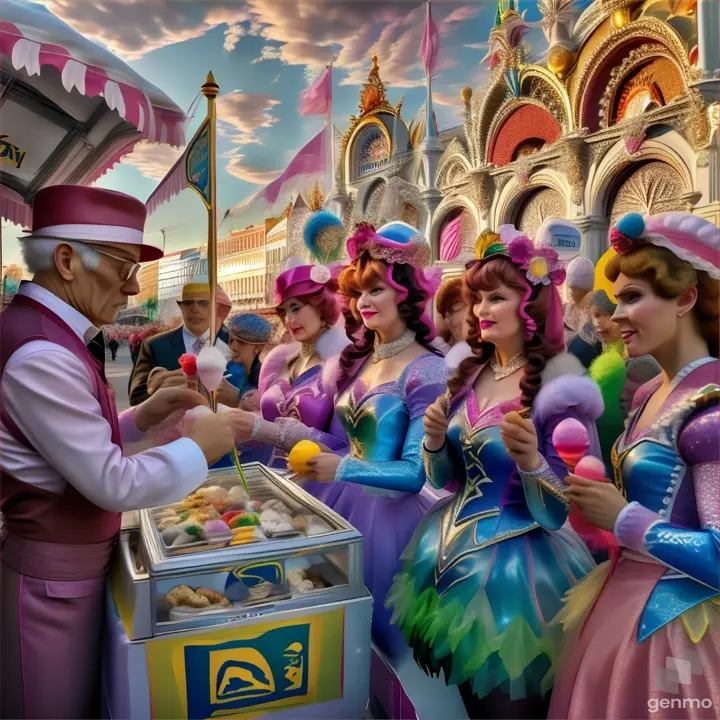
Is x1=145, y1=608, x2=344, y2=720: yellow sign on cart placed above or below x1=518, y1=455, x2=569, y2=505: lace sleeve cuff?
below

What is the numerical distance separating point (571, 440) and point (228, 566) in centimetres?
79

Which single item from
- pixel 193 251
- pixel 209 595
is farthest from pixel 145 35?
pixel 209 595

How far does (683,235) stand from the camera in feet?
4.16

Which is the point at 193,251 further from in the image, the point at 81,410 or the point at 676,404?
the point at 676,404

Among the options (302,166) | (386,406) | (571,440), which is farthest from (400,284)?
(302,166)

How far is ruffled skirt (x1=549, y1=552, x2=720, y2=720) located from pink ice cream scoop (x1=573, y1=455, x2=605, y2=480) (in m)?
0.21

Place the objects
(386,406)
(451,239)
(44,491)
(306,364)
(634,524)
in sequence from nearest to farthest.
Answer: (634,524) < (44,491) < (386,406) < (306,364) < (451,239)

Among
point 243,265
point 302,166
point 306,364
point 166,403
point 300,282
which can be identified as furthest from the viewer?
point 243,265

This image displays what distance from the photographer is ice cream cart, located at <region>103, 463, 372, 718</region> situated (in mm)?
1312

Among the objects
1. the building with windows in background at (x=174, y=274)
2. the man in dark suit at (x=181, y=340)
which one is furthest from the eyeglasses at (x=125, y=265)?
the building with windows in background at (x=174, y=274)

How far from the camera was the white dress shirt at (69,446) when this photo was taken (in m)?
1.30

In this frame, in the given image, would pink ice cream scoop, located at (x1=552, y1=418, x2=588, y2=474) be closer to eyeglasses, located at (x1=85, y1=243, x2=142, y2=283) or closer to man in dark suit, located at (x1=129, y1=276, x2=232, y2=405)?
eyeglasses, located at (x1=85, y1=243, x2=142, y2=283)

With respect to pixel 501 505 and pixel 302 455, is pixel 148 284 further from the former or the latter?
pixel 501 505

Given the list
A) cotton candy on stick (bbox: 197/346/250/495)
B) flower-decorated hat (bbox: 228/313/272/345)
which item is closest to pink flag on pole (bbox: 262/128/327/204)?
flower-decorated hat (bbox: 228/313/272/345)
